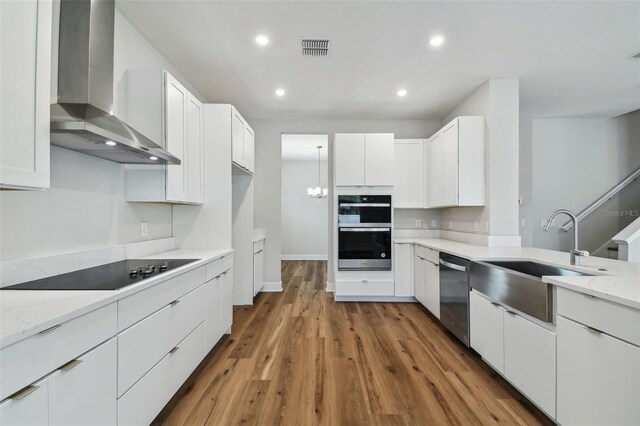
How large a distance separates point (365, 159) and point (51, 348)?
3.51 meters

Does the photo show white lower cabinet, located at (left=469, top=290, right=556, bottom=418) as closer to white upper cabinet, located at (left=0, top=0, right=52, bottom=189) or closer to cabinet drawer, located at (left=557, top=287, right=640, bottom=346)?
cabinet drawer, located at (left=557, top=287, right=640, bottom=346)

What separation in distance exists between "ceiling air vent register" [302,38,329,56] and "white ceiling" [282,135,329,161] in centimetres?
235

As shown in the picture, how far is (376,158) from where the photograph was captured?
3795mm

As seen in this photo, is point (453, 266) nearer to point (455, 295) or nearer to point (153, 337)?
point (455, 295)

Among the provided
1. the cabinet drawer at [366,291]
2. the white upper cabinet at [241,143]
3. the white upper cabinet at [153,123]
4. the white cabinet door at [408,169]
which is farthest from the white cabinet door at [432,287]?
the white upper cabinet at [153,123]

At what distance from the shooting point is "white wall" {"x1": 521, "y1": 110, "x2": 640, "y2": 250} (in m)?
4.33

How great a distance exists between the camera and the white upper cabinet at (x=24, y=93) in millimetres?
986

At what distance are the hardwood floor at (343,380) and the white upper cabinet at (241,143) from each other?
6.20 feet

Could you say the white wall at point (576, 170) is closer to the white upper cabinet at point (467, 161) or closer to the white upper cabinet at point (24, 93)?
the white upper cabinet at point (467, 161)

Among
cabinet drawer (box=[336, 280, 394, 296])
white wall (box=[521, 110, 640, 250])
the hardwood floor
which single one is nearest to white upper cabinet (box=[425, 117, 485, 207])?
cabinet drawer (box=[336, 280, 394, 296])

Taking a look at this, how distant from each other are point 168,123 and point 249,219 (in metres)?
1.70

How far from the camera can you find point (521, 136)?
4566 mm

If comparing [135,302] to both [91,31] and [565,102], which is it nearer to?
[91,31]

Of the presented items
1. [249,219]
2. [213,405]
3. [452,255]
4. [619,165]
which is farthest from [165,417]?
[619,165]
